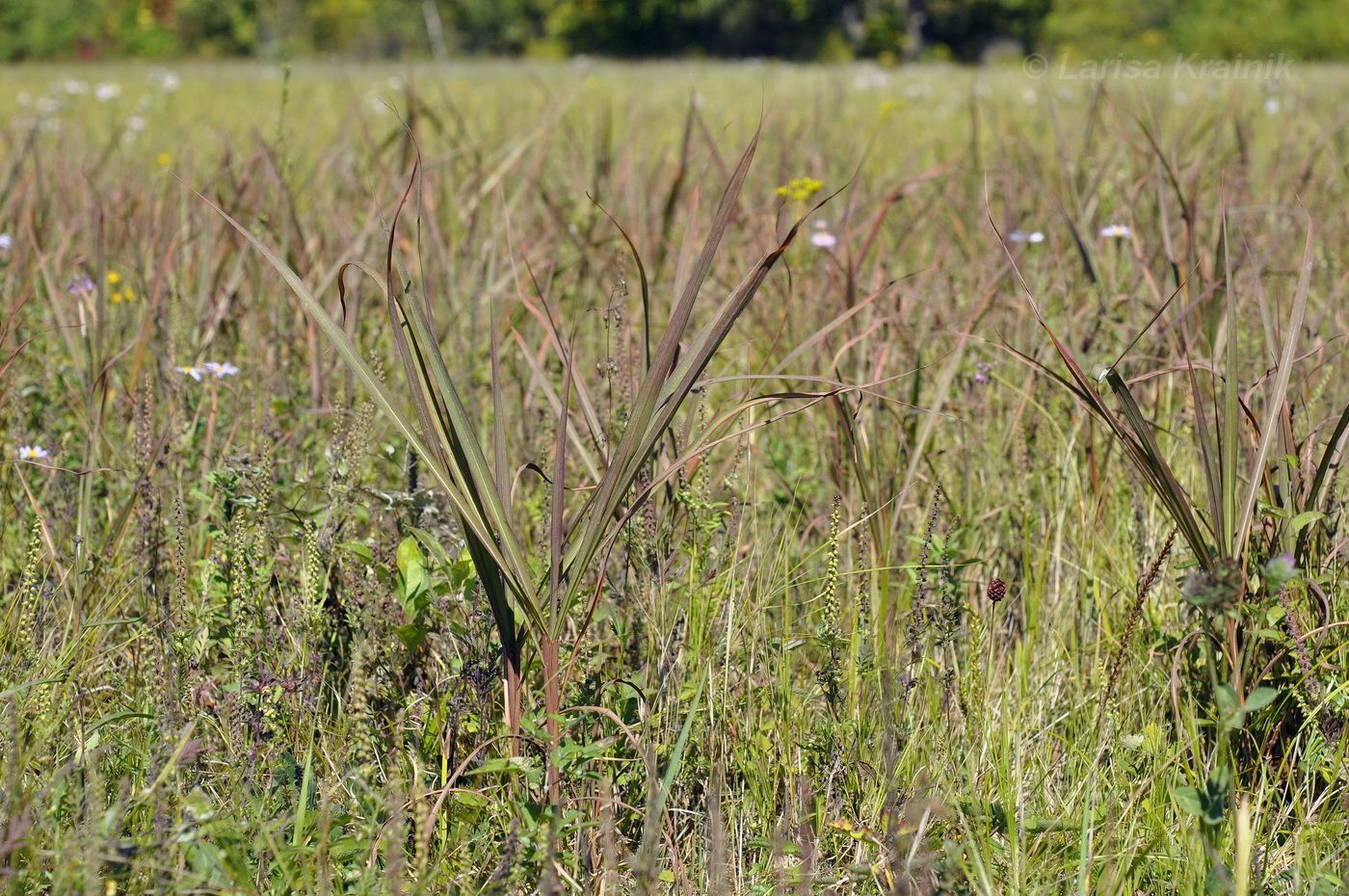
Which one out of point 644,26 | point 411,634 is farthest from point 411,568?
point 644,26

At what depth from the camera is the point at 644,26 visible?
43531 millimetres

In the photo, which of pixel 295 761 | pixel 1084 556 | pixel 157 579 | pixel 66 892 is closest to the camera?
pixel 66 892

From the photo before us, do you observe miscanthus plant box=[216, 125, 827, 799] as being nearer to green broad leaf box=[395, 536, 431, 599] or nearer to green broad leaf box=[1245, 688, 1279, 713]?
green broad leaf box=[395, 536, 431, 599]

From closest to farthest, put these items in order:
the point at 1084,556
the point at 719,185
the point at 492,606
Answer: the point at 492,606, the point at 1084,556, the point at 719,185

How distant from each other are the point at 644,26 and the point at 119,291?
43.5 meters

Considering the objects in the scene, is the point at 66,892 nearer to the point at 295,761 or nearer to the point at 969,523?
the point at 295,761

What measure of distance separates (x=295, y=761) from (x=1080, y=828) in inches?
32.3

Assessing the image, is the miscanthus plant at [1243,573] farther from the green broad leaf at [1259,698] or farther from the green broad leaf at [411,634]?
the green broad leaf at [411,634]

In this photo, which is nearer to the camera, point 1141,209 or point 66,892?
point 66,892

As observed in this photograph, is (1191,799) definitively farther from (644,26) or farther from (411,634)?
(644,26)

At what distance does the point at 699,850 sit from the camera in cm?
123

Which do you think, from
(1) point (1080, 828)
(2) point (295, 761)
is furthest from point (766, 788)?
(2) point (295, 761)

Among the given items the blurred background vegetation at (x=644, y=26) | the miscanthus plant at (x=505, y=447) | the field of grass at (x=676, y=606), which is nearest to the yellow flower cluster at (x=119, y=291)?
the field of grass at (x=676, y=606)

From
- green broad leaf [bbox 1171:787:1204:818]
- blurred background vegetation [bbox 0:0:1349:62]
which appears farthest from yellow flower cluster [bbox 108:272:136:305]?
blurred background vegetation [bbox 0:0:1349:62]
